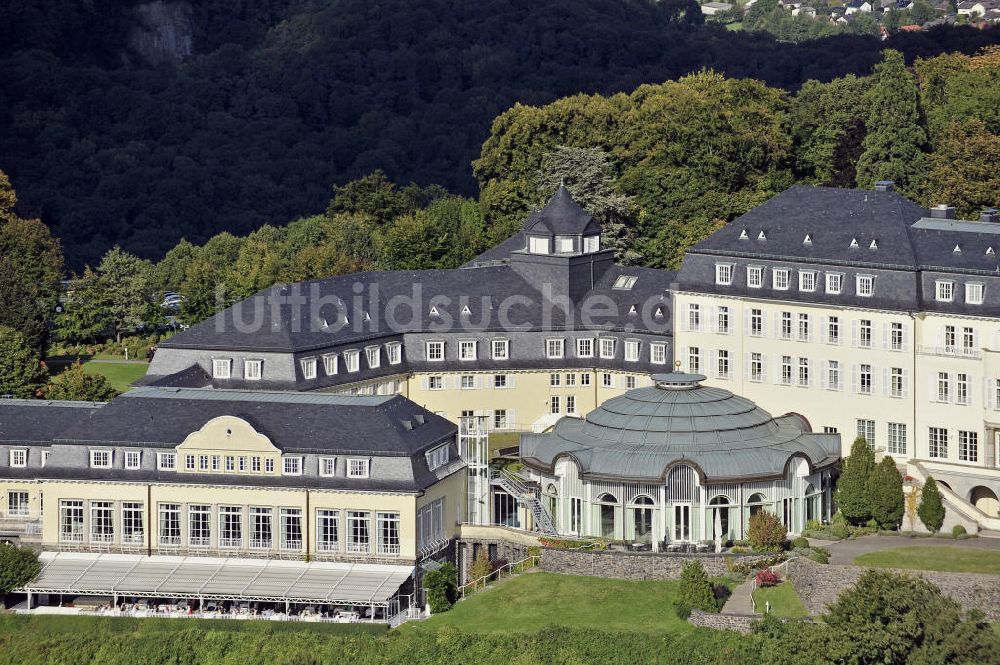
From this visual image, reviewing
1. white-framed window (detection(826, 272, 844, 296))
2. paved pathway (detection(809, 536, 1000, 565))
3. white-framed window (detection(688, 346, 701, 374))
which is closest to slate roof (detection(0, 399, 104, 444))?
white-framed window (detection(688, 346, 701, 374))

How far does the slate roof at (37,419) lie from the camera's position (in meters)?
129

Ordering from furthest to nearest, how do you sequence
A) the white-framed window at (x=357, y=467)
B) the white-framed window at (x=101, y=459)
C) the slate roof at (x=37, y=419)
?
the slate roof at (x=37, y=419) < the white-framed window at (x=101, y=459) < the white-framed window at (x=357, y=467)

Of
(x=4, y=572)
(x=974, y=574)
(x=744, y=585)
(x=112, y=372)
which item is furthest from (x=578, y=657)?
(x=112, y=372)

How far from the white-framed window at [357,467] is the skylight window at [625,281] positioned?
3136cm

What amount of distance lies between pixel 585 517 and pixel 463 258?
49329 millimetres

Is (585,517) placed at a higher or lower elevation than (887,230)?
lower

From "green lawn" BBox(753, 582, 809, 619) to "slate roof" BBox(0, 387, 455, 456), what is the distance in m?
18.3

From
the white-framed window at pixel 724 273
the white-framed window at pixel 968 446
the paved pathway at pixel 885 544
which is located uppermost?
the white-framed window at pixel 724 273

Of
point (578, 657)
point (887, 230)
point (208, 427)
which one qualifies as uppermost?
point (887, 230)

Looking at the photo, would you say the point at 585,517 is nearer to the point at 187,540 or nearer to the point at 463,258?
the point at 187,540

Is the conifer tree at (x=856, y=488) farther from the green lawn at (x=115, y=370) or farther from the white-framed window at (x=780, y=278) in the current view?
the green lawn at (x=115, y=370)

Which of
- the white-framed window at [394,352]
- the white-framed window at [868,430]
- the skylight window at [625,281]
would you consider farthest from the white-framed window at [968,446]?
the white-framed window at [394,352]

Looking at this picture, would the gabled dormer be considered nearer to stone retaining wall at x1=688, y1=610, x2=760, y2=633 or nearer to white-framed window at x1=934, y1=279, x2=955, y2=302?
white-framed window at x1=934, y1=279, x2=955, y2=302

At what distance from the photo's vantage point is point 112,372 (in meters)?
162
